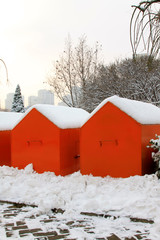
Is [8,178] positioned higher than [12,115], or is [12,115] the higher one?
[12,115]

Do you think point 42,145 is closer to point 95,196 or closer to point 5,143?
point 5,143

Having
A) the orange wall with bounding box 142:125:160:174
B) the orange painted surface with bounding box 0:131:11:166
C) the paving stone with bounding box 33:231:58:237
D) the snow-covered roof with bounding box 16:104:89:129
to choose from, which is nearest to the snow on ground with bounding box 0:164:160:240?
Result: the paving stone with bounding box 33:231:58:237

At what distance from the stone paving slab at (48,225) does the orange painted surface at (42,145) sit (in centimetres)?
193

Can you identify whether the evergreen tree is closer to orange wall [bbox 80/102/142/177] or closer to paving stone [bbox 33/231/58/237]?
orange wall [bbox 80/102/142/177]

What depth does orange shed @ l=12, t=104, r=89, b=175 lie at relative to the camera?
Answer: 21.4 feet

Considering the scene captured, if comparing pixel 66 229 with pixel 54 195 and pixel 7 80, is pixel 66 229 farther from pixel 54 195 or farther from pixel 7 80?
pixel 7 80

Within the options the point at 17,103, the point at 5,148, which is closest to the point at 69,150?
the point at 5,148

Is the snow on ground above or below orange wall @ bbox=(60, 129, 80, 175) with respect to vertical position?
below

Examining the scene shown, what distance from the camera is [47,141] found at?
6.68m

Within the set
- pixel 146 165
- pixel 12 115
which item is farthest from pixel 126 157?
pixel 12 115

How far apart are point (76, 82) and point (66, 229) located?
62.4 feet

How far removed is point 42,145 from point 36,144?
0.22m

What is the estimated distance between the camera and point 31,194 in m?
5.23

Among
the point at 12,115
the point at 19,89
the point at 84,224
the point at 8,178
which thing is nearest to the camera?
the point at 84,224
